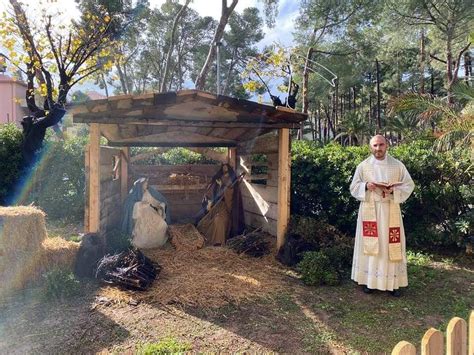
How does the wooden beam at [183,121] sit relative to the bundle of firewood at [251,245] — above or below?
above

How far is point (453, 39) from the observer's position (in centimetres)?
1577

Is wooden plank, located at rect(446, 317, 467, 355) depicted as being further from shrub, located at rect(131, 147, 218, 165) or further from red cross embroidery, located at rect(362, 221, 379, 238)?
shrub, located at rect(131, 147, 218, 165)

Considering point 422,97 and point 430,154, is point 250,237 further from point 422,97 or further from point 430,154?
point 422,97

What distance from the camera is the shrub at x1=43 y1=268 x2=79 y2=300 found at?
12.7ft

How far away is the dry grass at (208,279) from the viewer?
155 inches

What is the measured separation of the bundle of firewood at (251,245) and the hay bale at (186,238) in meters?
0.50

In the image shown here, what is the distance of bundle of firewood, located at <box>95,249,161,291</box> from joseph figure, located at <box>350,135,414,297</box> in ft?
7.95

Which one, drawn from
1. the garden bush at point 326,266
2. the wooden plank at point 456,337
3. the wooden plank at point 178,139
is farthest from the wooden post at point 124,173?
the wooden plank at point 456,337

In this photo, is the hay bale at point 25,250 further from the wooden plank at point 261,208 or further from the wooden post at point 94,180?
the wooden plank at point 261,208

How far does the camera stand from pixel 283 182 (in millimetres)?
5336

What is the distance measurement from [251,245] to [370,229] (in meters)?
2.03

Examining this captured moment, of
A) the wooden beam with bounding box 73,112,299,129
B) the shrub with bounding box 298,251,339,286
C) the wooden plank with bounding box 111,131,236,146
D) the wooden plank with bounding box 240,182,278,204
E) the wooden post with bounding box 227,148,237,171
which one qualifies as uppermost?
the wooden beam with bounding box 73,112,299,129

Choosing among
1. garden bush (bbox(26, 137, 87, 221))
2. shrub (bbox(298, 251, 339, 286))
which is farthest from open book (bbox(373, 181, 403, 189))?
garden bush (bbox(26, 137, 87, 221))

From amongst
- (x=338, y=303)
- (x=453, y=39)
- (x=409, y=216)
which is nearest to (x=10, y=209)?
(x=338, y=303)
